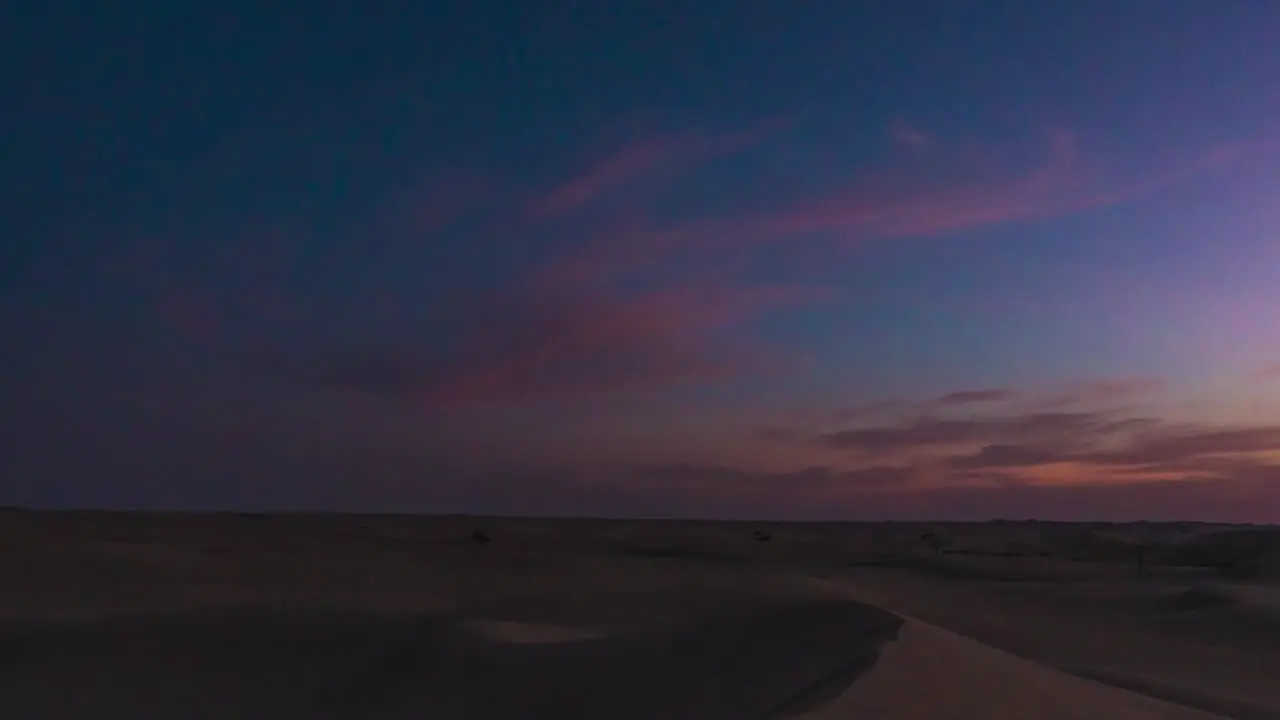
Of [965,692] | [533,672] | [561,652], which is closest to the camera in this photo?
[965,692]

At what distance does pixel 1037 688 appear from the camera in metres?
12.3

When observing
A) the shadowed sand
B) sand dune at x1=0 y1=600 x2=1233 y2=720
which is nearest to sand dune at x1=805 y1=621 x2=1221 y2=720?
sand dune at x1=0 y1=600 x2=1233 y2=720

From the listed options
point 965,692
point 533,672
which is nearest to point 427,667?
point 533,672

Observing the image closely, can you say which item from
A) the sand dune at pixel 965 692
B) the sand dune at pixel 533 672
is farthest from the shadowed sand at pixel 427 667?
the sand dune at pixel 965 692

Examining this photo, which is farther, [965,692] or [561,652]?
[561,652]

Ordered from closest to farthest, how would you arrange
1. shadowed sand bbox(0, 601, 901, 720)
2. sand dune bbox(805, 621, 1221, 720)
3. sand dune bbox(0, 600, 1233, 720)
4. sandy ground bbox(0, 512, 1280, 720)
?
sand dune bbox(805, 621, 1221, 720), sand dune bbox(0, 600, 1233, 720), sandy ground bbox(0, 512, 1280, 720), shadowed sand bbox(0, 601, 901, 720)

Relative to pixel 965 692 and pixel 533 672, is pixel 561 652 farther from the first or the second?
pixel 965 692

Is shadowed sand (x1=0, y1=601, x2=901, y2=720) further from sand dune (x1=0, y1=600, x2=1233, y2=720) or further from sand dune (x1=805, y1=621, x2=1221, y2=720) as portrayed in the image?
sand dune (x1=805, y1=621, x2=1221, y2=720)

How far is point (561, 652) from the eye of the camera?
14336 mm

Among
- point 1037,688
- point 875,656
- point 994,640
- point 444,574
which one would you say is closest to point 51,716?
point 875,656

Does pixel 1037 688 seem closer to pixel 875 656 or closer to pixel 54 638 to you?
pixel 875 656

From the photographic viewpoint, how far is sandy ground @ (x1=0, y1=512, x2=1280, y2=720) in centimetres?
1190

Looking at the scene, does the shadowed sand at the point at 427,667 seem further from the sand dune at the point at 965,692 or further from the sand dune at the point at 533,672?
the sand dune at the point at 965,692

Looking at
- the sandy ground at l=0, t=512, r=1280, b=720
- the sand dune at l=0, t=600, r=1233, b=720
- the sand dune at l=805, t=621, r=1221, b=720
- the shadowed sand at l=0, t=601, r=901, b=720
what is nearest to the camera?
the sand dune at l=805, t=621, r=1221, b=720
